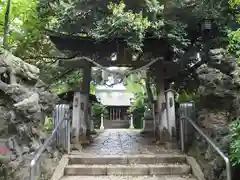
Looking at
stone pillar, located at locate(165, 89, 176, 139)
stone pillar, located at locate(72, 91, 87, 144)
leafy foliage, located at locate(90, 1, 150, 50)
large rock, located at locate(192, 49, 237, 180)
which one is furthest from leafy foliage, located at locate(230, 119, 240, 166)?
stone pillar, located at locate(72, 91, 87, 144)

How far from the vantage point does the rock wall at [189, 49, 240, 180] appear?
21.3ft

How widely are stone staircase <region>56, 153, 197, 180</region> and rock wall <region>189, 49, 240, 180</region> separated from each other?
64 centimetres

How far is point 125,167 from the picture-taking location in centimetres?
736

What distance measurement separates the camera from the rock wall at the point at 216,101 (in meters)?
6.50

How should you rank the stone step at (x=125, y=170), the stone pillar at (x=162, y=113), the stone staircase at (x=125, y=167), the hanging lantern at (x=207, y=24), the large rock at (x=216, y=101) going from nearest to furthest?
the large rock at (x=216, y=101)
the stone staircase at (x=125, y=167)
the stone step at (x=125, y=170)
the hanging lantern at (x=207, y=24)
the stone pillar at (x=162, y=113)

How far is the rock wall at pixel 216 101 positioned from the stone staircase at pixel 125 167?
640 millimetres

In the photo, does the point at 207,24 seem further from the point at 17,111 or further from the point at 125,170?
the point at 17,111

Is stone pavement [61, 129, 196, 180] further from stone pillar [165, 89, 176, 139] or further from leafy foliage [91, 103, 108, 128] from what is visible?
leafy foliage [91, 103, 108, 128]

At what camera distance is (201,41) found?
10172mm

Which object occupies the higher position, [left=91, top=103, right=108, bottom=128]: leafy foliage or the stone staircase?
[left=91, top=103, right=108, bottom=128]: leafy foliage

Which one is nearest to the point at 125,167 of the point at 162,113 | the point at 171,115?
the point at 171,115

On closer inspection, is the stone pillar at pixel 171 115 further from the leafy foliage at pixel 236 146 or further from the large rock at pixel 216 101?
the leafy foliage at pixel 236 146

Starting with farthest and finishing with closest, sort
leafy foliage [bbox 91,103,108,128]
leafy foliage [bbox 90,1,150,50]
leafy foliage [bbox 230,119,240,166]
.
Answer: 1. leafy foliage [bbox 91,103,108,128]
2. leafy foliage [bbox 90,1,150,50]
3. leafy foliage [bbox 230,119,240,166]

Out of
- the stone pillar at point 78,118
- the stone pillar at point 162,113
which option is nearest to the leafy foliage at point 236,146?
the stone pillar at point 162,113
